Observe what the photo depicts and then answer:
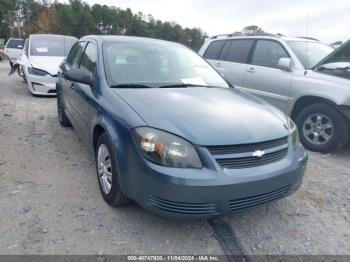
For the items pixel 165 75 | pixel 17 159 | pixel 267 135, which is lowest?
pixel 17 159

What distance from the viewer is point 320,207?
11.1 feet

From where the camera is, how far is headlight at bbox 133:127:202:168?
2.51 m

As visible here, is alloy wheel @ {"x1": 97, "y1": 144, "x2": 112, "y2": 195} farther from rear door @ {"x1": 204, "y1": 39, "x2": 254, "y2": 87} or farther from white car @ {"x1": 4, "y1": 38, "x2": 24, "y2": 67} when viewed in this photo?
white car @ {"x1": 4, "y1": 38, "x2": 24, "y2": 67}

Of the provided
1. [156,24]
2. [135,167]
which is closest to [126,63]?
[135,167]

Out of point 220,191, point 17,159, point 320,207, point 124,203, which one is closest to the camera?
point 220,191

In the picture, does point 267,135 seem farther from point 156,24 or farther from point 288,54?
point 156,24

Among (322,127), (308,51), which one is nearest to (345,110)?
(322,127)

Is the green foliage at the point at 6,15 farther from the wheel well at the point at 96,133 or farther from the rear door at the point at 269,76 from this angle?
the wheel well at the point at 96,133

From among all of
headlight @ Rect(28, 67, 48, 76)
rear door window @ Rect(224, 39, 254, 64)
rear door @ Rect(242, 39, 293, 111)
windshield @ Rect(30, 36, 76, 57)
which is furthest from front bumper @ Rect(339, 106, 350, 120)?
windshield @ Rect(30, 36, 76, 57)

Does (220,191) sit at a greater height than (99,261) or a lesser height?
greater

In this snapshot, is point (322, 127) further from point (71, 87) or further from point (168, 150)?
point (71, 87)

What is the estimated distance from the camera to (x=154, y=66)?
3836 millimetres

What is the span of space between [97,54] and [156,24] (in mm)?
54264

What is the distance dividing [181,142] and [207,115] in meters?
0.46
